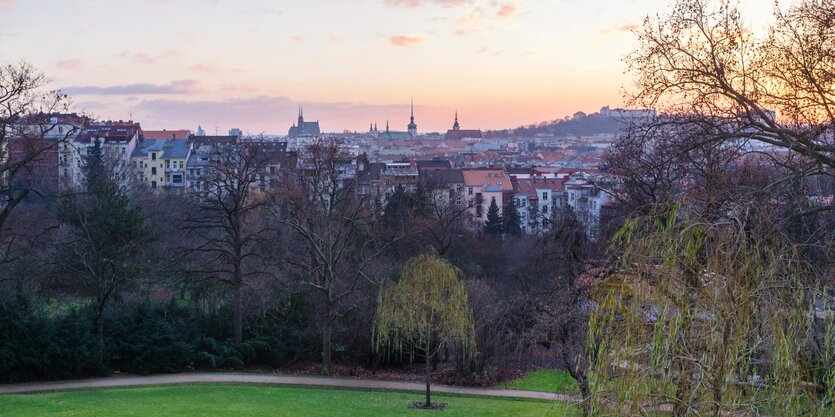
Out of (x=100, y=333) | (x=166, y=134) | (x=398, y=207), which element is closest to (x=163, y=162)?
(x=166, y=134)

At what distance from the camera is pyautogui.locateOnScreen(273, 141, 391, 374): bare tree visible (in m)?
26.9

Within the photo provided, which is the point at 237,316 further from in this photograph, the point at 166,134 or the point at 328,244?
the point at 166,134

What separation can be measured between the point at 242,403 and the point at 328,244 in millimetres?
9291

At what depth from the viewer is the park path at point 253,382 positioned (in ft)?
74.0

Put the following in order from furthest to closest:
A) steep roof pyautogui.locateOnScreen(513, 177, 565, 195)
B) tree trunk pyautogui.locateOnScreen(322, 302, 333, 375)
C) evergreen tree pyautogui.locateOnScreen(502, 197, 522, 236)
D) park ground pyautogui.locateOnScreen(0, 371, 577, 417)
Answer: steep roof pyautogui.locateOnScreen(513, 177, 565, 195) → evergreen tree pyautogui.locateOnScreen(502, 197, 522, 236) → tree trunk pyautogui.locateOnScreen(322, 302, 333, 375) → park ground pyautogui.locateOnScreen(0, 371, 577, 417)

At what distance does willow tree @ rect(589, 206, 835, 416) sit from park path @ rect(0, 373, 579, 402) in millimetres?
14724

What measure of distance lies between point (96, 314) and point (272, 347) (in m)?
5.62

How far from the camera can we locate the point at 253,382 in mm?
23750

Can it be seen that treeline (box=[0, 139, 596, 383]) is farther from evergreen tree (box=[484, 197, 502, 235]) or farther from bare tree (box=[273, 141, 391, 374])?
evergreen tree (box=[484, 197, 502, 235])

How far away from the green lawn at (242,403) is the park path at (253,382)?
0.66 m

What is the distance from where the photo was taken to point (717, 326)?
6.93 meters

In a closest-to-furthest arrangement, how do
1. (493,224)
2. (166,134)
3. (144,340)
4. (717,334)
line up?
(717,334)
(144,340)
(493,224)
(166,134)

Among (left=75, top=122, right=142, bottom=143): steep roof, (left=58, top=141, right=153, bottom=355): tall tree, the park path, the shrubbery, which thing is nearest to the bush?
the shrubbery

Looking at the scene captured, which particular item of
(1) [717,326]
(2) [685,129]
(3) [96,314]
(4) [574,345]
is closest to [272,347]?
(3) [96,314]
